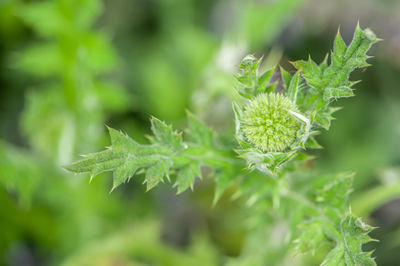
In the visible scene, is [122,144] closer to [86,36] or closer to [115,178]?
[115,178]

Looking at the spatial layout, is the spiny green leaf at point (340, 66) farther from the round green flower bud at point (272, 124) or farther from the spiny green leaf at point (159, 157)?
the spiny green leaf at point (159, 157)

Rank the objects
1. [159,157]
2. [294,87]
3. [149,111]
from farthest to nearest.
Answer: [149,111] → [159,157] → [294,87]

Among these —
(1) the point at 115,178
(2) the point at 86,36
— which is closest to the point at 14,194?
(2) the point at 86,36

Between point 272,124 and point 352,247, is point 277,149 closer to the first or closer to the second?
point 272,124

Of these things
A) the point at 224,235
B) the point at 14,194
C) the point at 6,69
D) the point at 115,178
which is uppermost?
the point at 6,69

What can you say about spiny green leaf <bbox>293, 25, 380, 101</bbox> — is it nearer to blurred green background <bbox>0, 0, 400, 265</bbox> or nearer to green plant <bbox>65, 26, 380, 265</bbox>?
green plant <bbox>65, 26, 380, 265</bbox>

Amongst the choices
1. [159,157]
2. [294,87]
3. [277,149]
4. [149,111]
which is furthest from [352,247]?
[149,111]
